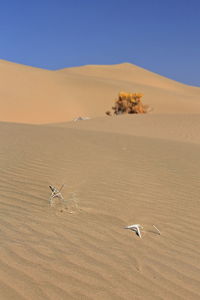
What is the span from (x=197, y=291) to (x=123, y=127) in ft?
39.4

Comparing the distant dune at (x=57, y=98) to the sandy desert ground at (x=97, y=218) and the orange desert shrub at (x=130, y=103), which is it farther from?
the sandy desert ground at (x=97, y=218)

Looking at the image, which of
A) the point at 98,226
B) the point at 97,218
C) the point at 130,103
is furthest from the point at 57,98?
the point at 98,226

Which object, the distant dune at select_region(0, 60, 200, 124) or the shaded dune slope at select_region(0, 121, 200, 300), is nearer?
the shaded dune slope at select_region(0, 121, 200, 300)

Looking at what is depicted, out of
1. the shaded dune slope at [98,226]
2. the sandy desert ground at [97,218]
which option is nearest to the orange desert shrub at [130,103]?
the sandy desert ground at [97,218]

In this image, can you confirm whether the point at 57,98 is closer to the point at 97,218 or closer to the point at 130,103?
the point at 130,103

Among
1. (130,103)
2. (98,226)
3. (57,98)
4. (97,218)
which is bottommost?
(98,226)

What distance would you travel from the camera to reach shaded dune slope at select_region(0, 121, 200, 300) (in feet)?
8.77

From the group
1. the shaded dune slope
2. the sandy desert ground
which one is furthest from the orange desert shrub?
the shaded dune slope

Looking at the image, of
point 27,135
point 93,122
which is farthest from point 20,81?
point 27,135

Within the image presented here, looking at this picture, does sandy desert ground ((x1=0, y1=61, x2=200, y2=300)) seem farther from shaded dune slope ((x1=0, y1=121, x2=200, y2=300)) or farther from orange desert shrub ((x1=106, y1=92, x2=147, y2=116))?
orange desert shrub ((x1=106, y1=92, x2=147, y2=116))

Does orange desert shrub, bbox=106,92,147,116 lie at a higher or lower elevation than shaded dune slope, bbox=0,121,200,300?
higher

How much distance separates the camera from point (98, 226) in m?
3.76

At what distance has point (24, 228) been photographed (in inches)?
141

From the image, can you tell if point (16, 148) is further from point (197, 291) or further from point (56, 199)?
point (197, 291)
